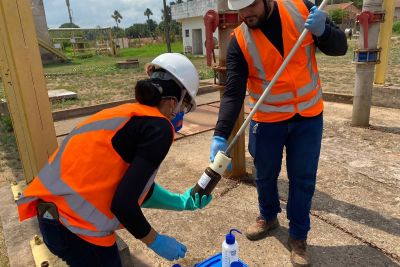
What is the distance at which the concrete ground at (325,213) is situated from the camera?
2.46 m

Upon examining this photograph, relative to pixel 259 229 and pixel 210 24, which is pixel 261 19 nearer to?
pixel 210 24

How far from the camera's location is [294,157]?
228 centimetres

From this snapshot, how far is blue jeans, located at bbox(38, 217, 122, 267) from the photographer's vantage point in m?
1.52

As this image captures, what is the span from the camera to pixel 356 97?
16.7 feet

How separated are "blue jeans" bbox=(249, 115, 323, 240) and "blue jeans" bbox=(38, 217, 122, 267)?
4.01 feet

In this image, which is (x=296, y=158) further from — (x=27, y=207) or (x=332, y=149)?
(x=332, y=149)

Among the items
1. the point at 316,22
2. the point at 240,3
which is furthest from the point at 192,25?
the point at 316,22

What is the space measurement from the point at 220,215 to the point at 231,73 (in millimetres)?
1332

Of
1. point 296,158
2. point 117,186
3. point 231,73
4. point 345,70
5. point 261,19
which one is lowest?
point 345,70

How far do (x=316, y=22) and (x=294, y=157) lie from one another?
86 centimetres

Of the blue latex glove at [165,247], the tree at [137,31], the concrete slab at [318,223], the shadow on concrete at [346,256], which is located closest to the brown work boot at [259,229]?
the concrete slab at [318,223]

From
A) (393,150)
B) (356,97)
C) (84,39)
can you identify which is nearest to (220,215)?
(393,150)

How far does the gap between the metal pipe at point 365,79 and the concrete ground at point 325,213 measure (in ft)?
1.52

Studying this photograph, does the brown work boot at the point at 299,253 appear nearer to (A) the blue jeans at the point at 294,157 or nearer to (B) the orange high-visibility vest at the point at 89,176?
(A) the blue jeans at the point at 294,157
